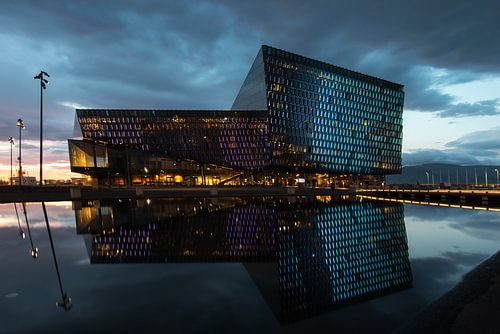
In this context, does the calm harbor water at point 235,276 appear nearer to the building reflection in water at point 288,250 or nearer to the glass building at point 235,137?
the building reflection in water at point 288,250

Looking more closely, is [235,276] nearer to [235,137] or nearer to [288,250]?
[288,250]

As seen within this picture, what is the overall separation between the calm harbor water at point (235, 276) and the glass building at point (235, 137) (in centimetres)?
8233

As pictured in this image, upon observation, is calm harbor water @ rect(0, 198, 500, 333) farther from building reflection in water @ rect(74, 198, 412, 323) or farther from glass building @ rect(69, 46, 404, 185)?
glass building @ rect(69, 46, 404, 185)

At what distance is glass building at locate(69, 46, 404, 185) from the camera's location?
101 m

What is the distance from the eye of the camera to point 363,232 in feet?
64.5

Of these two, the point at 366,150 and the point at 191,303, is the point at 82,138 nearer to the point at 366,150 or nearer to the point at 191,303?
the point at 366,150

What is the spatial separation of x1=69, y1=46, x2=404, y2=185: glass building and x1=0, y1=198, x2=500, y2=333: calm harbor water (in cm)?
8233

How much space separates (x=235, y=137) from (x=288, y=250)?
91.1 m

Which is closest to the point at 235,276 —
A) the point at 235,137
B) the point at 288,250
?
the point at 288,250

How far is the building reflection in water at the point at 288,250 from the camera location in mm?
9719

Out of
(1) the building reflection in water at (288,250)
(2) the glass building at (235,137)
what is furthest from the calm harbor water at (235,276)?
(2) the glass building at (235,137)

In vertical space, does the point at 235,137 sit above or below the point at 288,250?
above

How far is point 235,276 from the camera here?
11.1 meters

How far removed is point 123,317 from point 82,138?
10644 cm
